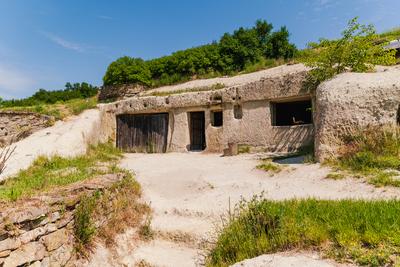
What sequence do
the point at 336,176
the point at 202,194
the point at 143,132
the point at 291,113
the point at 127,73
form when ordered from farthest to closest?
1. the point at 127,73
2. the point at 291,113
3. the point at 143,132
4. the point at 202,194
5. the point at 336,176

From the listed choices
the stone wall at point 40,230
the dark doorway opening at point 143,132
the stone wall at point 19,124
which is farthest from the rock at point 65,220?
the stone wall at point 19,124

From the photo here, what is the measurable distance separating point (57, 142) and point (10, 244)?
7842 millimetres

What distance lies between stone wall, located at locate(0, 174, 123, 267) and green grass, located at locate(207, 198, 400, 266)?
2191 mm

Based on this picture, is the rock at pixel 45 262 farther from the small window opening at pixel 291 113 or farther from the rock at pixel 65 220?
the small window opening at pixel 291 113

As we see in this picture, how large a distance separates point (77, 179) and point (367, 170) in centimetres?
617

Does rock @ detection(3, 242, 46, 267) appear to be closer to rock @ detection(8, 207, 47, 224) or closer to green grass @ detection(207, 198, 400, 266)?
rock @ detection(8, 207, 47, 224)

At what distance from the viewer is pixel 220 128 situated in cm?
1202

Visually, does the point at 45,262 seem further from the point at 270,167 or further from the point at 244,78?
the point at 244,78

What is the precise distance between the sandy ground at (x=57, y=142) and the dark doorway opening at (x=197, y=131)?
408 centimetres

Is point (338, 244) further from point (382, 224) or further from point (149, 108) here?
point (149, 108)

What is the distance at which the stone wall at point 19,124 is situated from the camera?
13562 mm

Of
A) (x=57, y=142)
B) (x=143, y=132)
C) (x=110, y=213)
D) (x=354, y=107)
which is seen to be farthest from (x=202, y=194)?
(x=143, y=132)

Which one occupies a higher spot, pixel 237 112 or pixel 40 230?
pixel 237 112

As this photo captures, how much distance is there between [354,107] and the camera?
25.8 ft
